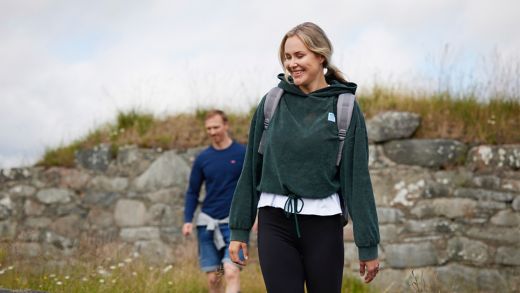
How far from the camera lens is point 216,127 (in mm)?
5641

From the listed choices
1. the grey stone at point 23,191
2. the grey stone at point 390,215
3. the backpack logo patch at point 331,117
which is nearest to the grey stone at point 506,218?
the grey stone at point 390,215

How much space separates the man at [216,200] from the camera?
537 centimetres

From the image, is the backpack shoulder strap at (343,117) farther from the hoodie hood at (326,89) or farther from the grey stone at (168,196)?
the grey stone at (168,196)

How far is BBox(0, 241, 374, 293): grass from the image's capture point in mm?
5406

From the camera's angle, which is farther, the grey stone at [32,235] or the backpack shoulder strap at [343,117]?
the grey stone at [32,235]

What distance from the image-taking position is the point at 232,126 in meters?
8.40

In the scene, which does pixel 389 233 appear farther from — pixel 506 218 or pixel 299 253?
pixel 299 253

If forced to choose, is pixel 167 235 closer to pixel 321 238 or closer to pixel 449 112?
pixel 449 112

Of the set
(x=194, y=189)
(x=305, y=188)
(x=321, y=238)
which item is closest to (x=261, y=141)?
(x=305, y=188)

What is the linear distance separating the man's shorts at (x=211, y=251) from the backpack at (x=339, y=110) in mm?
2666

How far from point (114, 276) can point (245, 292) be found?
129cm

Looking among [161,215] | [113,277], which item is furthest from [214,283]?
[161,215]

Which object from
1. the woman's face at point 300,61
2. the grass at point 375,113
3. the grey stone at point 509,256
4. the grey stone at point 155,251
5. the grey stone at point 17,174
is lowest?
the grey stone at point 509,256

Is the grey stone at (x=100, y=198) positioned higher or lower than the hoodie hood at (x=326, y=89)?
lower
